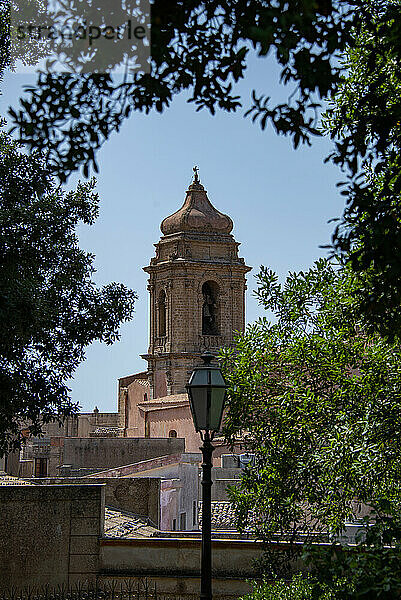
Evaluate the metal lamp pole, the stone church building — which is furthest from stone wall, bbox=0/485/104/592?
the stone church building

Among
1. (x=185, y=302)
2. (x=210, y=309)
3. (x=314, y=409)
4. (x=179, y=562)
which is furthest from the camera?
(x=210, y=309)

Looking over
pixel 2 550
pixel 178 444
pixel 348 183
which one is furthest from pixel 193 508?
pixel 348 183

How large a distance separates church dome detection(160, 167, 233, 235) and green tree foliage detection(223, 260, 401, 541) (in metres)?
39.2

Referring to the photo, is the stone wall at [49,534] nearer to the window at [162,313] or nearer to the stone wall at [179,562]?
the stone wall at [179,562]

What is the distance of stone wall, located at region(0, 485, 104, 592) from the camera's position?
10.6 metres

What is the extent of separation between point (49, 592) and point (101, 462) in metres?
22.9

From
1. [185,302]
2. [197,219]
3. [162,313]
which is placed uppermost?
[197,219]

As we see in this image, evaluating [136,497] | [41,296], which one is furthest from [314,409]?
[136,497]

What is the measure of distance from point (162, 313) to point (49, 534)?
37638mm

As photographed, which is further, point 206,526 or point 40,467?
point 40,467

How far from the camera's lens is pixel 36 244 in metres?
9.33

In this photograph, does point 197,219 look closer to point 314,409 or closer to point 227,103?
point 314,409

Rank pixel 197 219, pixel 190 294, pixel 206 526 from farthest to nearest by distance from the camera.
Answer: pixel 197 219 → pixel 190 294 → pixel 206 526

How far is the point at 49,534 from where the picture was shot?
425 inches
